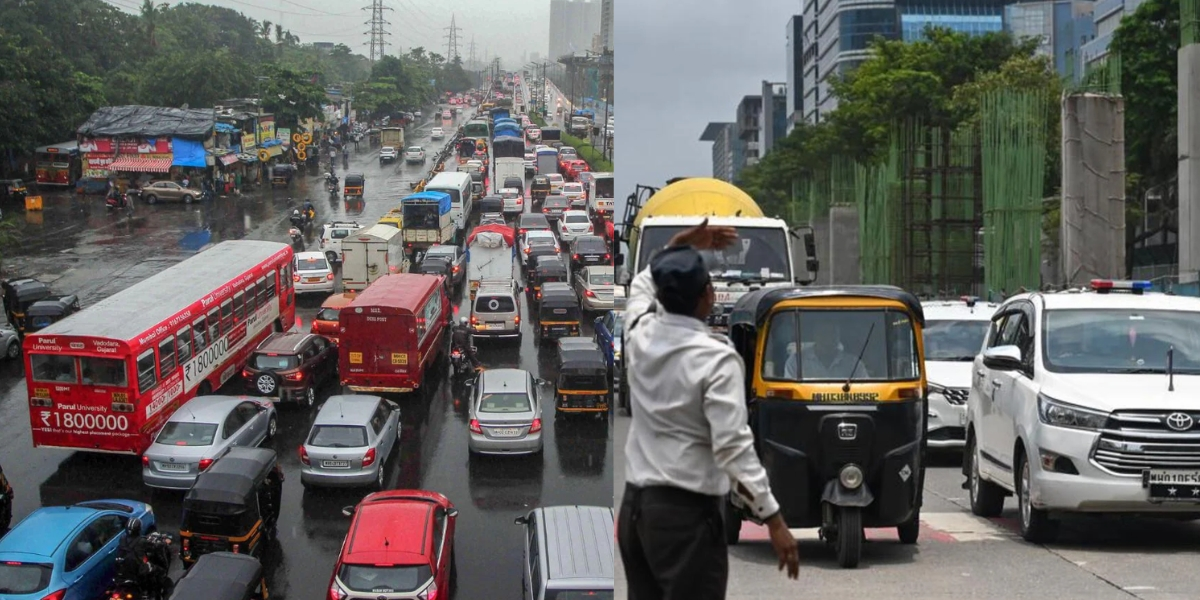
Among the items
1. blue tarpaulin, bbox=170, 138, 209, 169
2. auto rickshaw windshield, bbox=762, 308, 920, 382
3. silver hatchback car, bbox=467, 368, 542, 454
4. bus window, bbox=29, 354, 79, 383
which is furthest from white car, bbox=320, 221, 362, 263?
auto rickshaw windshield, bbox=762, 308, 920, 382

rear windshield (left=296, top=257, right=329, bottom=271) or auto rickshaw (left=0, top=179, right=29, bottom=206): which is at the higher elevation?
auto rickshaw (left=0, top=179, right=29, bottom=206)

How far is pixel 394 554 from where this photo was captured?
1430cm

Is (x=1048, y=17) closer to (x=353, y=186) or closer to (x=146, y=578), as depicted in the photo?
(x=353, y=186)

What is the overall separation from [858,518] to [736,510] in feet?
2.22

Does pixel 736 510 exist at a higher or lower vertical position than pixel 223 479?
higher

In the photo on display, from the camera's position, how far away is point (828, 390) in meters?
6.86

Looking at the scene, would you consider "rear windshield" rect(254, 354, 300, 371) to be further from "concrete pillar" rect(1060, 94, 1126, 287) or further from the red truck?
"concrete pillar" rect(1060, 94, 1126, 287)

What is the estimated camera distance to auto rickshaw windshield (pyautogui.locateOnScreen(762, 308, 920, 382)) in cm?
696

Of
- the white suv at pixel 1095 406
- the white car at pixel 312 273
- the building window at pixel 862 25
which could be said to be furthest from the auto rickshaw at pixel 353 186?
the building window at pixel 862 25

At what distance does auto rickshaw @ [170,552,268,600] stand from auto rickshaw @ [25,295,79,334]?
10.2 metres

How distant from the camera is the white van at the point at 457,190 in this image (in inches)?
872

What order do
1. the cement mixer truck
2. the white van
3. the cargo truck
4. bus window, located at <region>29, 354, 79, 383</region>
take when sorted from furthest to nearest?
the cargo truck → the white van → bus window, located at <region>29, 354, 79, 383</region> → the cement mixer truck

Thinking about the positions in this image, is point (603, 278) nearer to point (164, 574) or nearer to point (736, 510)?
point (164, 574)

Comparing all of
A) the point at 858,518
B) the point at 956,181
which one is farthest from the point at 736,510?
the point at 956,181
